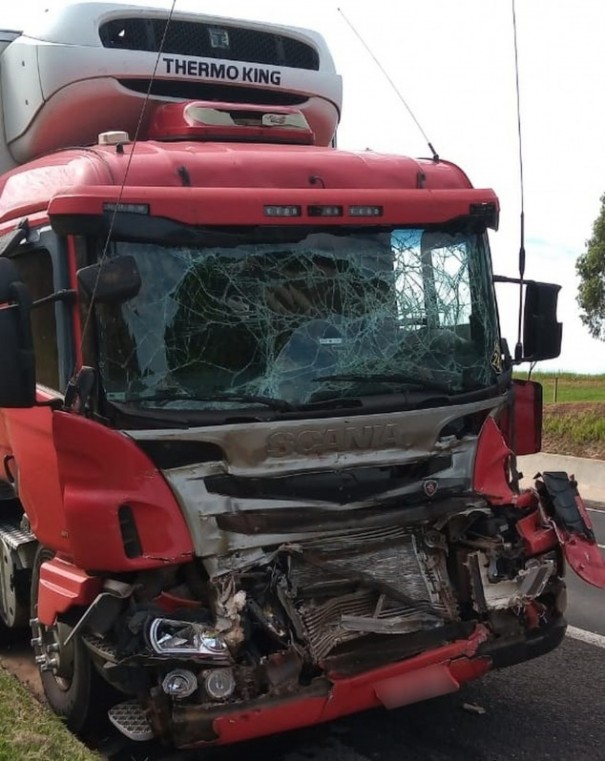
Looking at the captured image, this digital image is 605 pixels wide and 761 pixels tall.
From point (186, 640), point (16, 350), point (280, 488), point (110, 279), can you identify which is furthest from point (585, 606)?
point (16, 350)

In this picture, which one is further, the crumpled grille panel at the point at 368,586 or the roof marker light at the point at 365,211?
the roof marker light at the point at 365,211

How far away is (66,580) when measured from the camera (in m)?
4.29

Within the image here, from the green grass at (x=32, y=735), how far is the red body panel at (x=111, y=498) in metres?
0.74

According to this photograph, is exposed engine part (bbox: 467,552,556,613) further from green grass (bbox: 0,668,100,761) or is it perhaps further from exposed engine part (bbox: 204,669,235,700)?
green grass (bbox: 0,668,100,761)

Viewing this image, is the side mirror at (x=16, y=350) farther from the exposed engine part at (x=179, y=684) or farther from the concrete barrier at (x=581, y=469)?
the concrete barrier at (x=581, y=469)

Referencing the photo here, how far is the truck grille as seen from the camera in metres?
5.89

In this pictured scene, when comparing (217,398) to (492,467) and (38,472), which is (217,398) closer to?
(38,472)

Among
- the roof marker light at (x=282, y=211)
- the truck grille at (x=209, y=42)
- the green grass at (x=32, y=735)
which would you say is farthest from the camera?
the truck grille at (x=209, y=42)

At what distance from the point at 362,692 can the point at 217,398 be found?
142 cm

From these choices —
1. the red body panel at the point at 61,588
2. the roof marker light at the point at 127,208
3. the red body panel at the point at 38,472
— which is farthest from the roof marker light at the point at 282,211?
the red body panel at the point at 61,588

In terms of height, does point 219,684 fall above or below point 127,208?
below

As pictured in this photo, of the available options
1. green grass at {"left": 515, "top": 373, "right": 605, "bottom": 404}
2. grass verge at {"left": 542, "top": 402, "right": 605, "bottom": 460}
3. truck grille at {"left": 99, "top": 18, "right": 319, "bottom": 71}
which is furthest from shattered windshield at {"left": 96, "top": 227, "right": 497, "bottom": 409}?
green grass at {"left": 515, "top": 373, "right": 605, "bottom": 404}

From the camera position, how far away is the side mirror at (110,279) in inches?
158

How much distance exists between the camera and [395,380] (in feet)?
15.0
